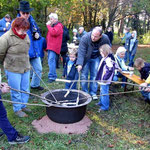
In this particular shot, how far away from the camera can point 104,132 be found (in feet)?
11.4

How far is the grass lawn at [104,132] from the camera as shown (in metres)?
3.08

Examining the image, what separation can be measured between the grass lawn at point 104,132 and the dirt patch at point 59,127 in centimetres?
10

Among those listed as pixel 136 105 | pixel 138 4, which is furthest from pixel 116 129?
pixel 138 4

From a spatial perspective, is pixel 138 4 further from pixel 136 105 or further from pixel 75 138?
pixel 75 138

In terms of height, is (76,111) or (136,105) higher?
(76,111)

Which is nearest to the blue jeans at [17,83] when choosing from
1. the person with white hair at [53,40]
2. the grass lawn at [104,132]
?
the grass lawn at [104,132]

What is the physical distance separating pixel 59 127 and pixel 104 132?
89 cm

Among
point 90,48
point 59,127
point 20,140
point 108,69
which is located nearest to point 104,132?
point 59,127

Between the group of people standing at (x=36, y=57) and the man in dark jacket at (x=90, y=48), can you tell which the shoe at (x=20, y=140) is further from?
the man in dark jacket at (x=90, y=48)

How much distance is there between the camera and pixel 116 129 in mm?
3592

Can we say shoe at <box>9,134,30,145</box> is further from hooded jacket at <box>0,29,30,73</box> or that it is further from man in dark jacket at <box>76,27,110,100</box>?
man in dark jacket at <box>76,27,110,100</box>

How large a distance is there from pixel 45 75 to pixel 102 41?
10.7ft

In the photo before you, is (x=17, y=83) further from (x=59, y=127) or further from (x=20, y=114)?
(x=59, y=127)

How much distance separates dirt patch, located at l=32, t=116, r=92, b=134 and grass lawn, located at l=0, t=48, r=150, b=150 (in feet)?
0.34
